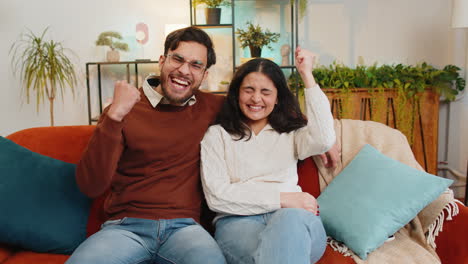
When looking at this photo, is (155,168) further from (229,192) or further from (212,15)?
(212,15)

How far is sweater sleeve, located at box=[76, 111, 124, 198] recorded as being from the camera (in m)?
1.48

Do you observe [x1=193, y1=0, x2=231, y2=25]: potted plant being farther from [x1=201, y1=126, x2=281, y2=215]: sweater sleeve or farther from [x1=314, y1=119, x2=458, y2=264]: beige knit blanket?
[x1=201, y1=126, x2=281, y2=215]: sweater sleeve

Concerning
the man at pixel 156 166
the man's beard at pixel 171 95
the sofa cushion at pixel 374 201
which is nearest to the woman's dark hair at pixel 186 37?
the man at pixel 156 166

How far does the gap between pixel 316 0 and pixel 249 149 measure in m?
2.51

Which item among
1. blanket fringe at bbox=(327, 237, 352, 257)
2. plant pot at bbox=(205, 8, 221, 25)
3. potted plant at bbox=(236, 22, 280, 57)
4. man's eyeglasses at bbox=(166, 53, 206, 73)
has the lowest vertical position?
blanket fringe at bbox=(327, 237, 352, 257)

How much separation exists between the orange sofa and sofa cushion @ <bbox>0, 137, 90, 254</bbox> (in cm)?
5

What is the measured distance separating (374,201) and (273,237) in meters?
0.55

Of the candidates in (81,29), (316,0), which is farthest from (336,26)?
(81,29)

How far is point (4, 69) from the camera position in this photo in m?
3.79

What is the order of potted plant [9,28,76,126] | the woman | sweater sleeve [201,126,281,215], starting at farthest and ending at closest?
1. potted plant [9,28,76,126]
2. sweater sleeve [201,126,281,215]
3. the woman

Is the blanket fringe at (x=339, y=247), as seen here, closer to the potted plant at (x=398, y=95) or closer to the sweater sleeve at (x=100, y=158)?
the sweater sleeve at (x=100, y=158)

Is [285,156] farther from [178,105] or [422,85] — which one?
[422,85]

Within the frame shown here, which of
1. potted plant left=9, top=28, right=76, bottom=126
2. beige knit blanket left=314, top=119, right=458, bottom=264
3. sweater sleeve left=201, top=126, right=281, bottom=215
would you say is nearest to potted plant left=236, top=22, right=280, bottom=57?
potted plant left=9, top=28, right=76, bottom=126

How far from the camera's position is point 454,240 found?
1.68 m
